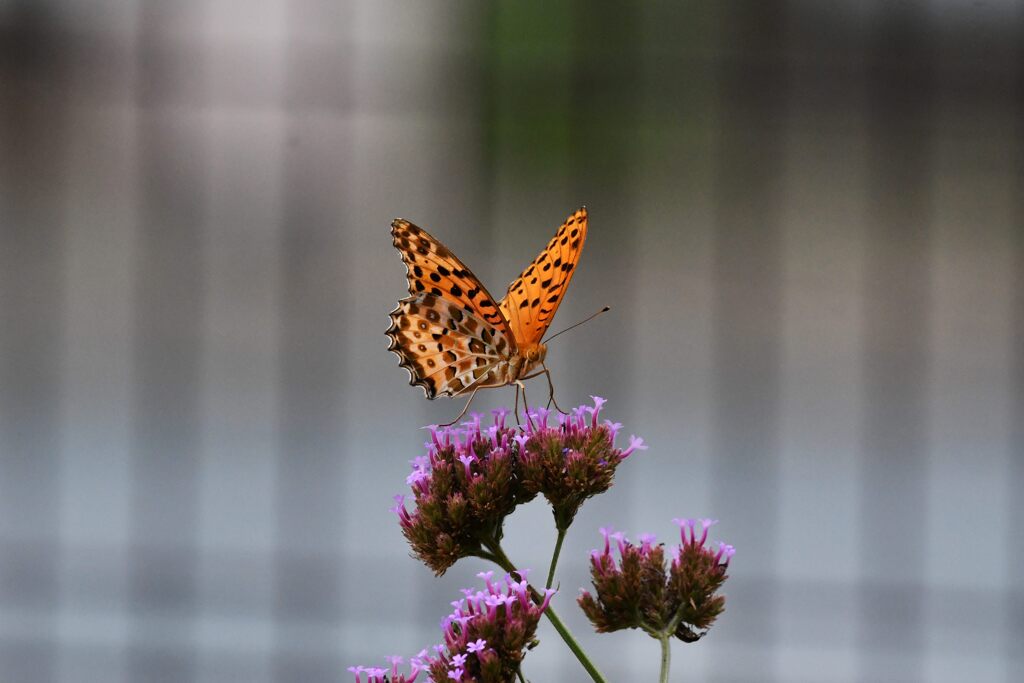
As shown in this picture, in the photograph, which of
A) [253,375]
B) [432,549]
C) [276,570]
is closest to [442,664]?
[432,549]

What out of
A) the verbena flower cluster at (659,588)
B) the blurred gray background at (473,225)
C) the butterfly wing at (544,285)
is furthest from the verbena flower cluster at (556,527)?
the blurred gray background at (473,225)

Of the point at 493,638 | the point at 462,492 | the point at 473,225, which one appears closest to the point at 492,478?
the point at 462,492

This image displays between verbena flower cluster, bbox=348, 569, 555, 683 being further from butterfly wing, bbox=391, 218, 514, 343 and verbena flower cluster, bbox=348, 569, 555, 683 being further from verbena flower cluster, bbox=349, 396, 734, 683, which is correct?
butterfly wing, bbox=391, 218, 514, 343

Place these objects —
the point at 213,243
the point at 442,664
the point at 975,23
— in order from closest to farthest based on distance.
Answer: the point at 442,664 < the point at 975,23 < the point at 213,243

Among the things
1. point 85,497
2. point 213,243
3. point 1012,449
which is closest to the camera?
point 1012,449

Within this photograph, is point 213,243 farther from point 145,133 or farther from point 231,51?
point 231,51

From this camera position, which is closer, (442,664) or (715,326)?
(442,664)

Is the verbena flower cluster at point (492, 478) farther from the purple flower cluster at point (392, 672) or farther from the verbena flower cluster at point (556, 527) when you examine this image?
the purple flower cluster at point (392, 672)

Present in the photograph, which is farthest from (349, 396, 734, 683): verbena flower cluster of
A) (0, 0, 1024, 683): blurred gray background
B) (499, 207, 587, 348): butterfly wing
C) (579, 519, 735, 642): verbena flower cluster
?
(0, 0, 1024, 683): blurred gray background

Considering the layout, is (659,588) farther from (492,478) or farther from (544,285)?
(544,285)
